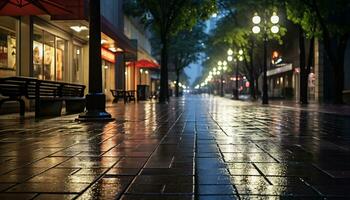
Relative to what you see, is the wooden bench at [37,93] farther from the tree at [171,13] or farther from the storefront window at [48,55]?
the tree at [171,13]

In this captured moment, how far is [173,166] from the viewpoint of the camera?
6.34 meters

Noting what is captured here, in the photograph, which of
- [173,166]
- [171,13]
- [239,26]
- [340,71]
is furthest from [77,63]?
[173,166]

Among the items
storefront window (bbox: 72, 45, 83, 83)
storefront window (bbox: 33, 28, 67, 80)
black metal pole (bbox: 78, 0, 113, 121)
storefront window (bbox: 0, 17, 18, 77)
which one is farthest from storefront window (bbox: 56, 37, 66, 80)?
black metal pole (bbox: 78, 0, 113, 121)

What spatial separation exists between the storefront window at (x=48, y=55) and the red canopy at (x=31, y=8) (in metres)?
3.16

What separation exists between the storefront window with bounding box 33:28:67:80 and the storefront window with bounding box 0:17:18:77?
5.84 feet

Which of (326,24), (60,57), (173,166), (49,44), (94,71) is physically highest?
(326,24)

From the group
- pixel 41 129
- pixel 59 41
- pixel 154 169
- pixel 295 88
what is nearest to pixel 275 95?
pixel 295 88

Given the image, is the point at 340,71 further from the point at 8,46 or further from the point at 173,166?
the point at 173,166

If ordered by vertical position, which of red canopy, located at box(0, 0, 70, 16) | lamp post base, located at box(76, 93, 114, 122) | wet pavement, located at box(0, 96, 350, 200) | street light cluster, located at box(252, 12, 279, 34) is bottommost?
wet pavement, located at box(0, 96, 350, 200)

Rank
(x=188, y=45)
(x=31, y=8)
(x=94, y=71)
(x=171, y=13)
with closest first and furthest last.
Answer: (x=94, y=71), (x=31, y=8), (x=171, y=13), (x=188, y=45)

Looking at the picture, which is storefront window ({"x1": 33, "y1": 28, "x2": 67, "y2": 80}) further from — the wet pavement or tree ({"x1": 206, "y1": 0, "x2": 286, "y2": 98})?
tree ({"x1": 206, "y1": 0, "x2": 286, "y2": 98})

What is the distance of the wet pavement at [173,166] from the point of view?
15.9ft

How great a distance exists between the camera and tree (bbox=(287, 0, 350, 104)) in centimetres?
2959

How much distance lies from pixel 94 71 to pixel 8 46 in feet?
24.6
